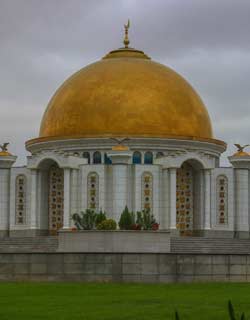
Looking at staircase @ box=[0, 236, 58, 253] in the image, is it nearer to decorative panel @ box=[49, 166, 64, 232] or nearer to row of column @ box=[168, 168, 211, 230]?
decorative panel @ box=[49, 166, 64, 232]

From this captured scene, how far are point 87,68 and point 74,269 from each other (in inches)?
759

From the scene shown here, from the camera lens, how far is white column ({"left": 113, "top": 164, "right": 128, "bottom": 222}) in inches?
1487

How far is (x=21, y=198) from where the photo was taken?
41031mm

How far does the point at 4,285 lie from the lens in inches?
909

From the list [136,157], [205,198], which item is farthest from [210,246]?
[136,157]

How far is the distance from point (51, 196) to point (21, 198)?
141cm

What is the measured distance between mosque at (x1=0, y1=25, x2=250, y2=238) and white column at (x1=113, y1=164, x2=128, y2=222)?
0.82 metres

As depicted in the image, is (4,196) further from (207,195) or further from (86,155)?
(207,195)

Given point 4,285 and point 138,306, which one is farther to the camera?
point 4,285

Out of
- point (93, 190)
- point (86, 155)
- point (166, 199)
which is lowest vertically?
point (166, 199)

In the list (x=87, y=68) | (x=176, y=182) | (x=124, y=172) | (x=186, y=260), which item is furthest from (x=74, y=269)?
(x=87, y=68)

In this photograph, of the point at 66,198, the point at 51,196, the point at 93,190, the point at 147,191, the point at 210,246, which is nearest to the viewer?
the point at 210,246

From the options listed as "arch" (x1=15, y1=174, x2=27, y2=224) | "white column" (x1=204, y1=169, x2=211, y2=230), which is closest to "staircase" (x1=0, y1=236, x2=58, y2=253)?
"arch" (x1=15, y1=174, x2=27, y2=224)

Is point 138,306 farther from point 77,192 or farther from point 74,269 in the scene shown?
point 77,192
